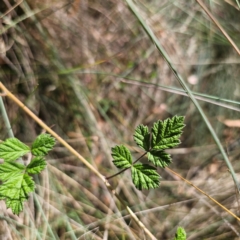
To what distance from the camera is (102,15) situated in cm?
169

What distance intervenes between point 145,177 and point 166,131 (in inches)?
5.2

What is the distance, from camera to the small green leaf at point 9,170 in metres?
0.91

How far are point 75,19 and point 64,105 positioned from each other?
1.34 feet

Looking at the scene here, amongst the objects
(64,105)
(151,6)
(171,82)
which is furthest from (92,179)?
(151,6)

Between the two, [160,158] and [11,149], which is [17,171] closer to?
[11,149]

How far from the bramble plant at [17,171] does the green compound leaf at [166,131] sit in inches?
11.0

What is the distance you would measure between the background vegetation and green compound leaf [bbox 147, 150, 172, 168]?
0.46 metres

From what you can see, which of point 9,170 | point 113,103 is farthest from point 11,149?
point 113,103

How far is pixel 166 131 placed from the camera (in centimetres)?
90

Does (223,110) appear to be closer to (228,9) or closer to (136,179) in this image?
(228,9)

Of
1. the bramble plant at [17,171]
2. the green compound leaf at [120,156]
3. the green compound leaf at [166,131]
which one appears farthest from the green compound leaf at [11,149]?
the green compound leaf at [166,131]

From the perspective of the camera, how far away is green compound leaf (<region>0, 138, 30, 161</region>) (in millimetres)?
926

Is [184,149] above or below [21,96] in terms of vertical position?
below

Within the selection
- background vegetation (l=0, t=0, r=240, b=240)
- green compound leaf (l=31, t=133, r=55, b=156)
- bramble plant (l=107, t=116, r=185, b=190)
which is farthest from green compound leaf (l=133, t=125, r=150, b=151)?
background vegetation (l=0, t=0, r=240, b=240)
